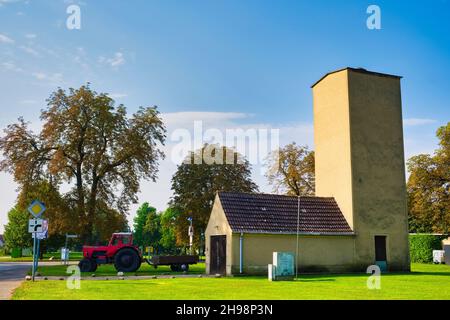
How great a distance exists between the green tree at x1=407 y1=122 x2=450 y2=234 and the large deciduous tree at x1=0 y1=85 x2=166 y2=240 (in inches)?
1068

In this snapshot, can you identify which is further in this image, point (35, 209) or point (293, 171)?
point (293, 171)

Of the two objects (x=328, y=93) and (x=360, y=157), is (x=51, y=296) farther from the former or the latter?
(x=328, y=93)

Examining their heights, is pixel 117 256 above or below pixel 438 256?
above

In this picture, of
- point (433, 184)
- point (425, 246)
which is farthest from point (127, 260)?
point (433, 184)

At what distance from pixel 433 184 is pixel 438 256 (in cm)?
756

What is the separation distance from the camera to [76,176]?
130 feet

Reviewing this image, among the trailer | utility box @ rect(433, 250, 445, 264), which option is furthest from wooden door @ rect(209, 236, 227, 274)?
utility box @ rect(433, 250, 445, 264)

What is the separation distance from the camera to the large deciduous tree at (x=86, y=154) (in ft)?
125

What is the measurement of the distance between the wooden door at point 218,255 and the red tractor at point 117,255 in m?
4.67

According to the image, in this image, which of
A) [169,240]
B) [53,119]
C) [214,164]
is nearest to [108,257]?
[53,119]

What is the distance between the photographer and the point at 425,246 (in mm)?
46625

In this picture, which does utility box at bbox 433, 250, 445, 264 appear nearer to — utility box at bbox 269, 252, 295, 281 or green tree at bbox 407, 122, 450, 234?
green tree at bbox 407, 122, 450, 234

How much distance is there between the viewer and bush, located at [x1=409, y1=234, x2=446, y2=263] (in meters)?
46.2

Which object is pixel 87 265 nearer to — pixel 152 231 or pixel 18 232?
pixel 18 232
